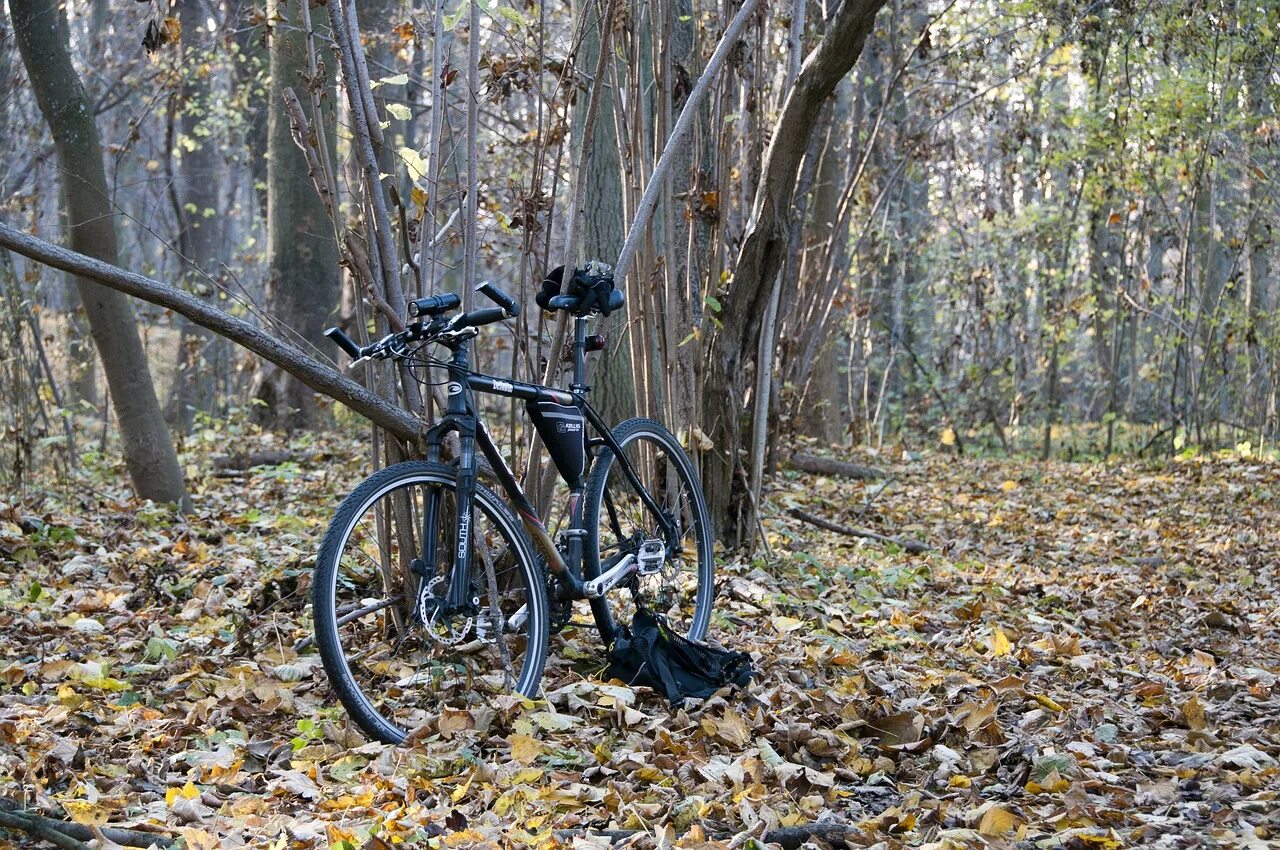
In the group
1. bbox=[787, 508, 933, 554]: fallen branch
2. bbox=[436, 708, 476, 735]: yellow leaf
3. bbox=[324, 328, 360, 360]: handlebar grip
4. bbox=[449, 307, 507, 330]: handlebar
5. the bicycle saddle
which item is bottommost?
bbox=[436, 708, 476, 735]: yellow leaf

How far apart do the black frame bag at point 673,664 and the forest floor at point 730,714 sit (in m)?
0.09

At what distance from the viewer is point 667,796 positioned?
299 centimetres

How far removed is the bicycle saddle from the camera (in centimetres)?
416

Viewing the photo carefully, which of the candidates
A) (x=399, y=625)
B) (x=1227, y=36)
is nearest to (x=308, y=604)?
(x=399, y=625)

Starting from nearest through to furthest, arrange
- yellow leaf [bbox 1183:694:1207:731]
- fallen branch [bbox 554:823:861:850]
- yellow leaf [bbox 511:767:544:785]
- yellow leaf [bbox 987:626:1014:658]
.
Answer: fallen branch [bbox 554:823:861:850], yellow leaf [bbox 511:767:544:785], yellow leaf [bbox 1183:694:1207:731], yellow leaf [bbox 987:626:1014:658]

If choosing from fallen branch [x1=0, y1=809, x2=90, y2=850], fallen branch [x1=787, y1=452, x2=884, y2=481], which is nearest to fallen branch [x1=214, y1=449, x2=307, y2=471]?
fallen branch [x1=787, y1=452, x2=884, y2=481]

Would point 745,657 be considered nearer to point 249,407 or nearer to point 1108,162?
point 249,407

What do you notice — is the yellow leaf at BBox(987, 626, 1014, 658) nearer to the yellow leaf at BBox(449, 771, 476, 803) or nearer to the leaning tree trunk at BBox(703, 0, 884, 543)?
the leaning tree trunk at BBox(703, 0, 884, 543)

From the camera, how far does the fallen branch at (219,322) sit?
11.1 feet

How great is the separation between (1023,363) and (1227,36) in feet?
14.0

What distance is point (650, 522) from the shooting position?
4.67 metres

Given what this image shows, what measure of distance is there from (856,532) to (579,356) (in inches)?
130

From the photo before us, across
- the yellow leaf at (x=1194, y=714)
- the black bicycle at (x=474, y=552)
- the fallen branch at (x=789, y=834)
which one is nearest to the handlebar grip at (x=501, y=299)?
the black bicycle at (x=474, y=552)

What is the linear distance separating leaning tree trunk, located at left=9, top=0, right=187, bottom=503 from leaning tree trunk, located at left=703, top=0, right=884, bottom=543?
3.33 meters
